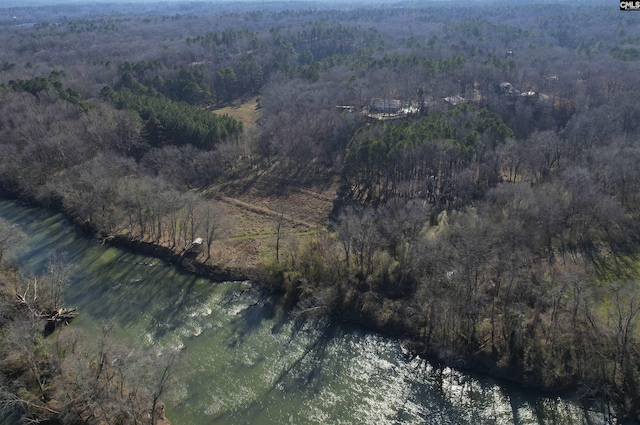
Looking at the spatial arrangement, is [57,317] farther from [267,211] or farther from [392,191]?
[392,191]

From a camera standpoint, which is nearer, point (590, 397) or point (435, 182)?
point (590, 397)

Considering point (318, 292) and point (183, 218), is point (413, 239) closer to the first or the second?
point (318, 292)

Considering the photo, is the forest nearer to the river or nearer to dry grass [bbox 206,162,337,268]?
dry grass [bbox 206,162,337,268]

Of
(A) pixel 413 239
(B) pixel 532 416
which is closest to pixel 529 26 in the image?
(A) pixel 413 239

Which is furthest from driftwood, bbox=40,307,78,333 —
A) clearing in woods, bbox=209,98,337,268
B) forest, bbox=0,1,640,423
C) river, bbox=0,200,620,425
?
clearing in woods, bbox=209,98,337,268

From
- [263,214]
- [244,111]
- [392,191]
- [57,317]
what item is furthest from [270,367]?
[244,111]

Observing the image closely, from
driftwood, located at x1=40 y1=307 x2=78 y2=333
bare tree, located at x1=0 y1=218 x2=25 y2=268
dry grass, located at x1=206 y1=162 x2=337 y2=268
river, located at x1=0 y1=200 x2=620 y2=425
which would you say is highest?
bare tree, located at x1=0 y1=218 x2=25 y2=268

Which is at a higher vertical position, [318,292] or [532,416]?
[318,292]
